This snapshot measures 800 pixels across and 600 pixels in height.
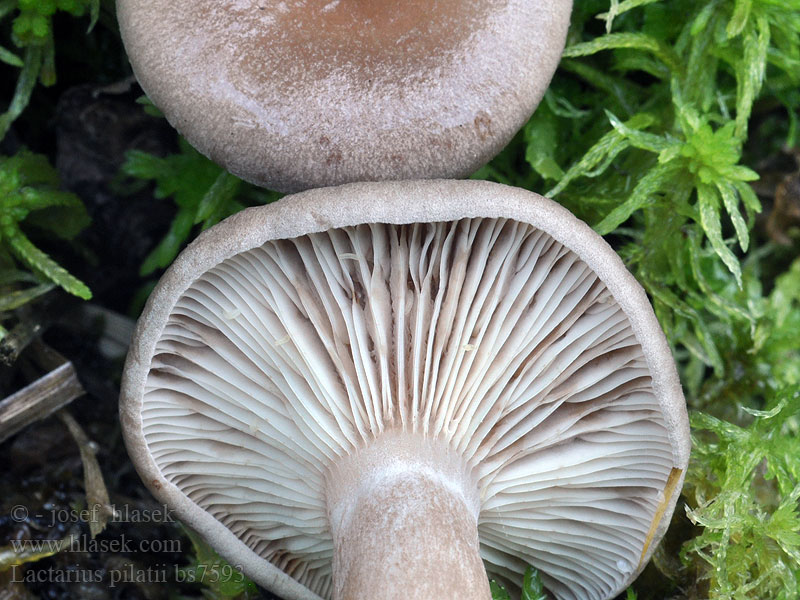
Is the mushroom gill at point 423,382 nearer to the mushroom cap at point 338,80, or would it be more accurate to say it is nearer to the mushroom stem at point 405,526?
the mushroom stem at point 405,526

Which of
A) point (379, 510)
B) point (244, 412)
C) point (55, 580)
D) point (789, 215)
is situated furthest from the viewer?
point (789, 215)

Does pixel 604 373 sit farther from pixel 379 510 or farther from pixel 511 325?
pixel 379 510

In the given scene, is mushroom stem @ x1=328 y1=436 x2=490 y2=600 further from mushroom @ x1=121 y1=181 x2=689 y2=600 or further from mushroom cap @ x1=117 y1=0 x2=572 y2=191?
mushroom cap @ x1=117 y1=0 x2=572 y2=191

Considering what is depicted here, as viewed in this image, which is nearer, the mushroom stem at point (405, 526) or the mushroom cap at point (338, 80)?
the mushroom stem at point (405, 526)

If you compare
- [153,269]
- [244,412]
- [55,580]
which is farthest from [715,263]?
[55,580]

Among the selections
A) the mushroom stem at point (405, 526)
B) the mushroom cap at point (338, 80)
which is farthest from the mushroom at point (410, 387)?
the mushroom cap at point (338, 80)
